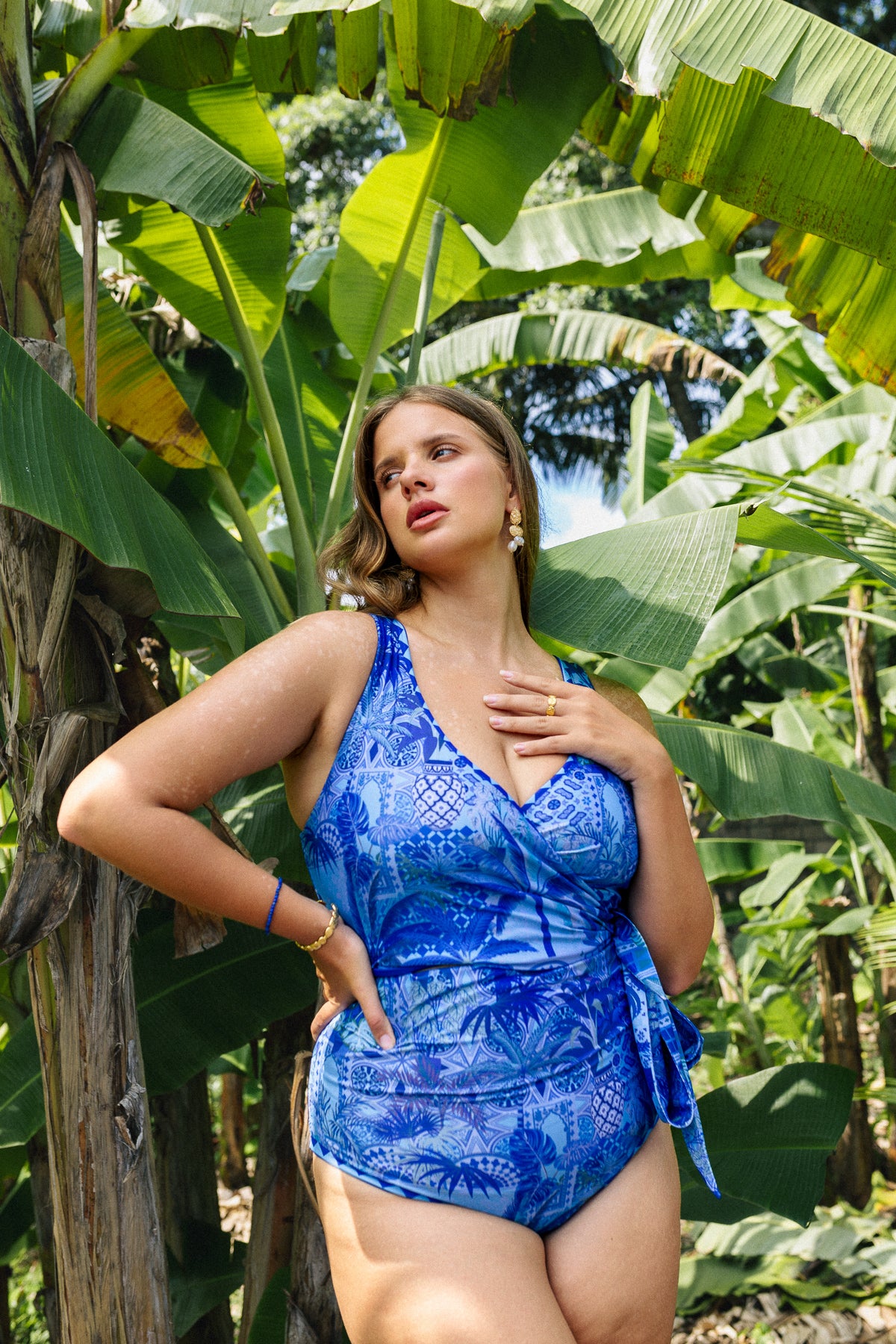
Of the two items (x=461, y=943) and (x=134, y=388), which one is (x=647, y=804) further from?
(x=134, y=388)

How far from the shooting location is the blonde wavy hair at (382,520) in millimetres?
1789

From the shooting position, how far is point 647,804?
160 centimetres

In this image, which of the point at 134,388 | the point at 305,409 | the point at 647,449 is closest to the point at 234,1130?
the point at 305,409

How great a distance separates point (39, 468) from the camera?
1.57 m

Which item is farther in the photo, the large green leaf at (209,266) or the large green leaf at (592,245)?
the large green leaf at (592,245)

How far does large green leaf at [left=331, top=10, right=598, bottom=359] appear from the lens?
8.79 ft

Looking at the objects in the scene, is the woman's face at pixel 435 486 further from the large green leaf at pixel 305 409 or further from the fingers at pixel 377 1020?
the large green leaf at pixel 305 409

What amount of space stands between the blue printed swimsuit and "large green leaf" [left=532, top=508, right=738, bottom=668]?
30cm

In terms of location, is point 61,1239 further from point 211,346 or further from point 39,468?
point 211,346

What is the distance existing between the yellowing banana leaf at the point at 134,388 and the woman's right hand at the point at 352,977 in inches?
54.6

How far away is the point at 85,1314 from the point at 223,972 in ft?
2.72

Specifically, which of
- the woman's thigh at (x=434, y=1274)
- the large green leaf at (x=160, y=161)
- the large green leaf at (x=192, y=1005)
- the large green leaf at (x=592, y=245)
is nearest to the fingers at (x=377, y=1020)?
the woman's thigh at (x=434, y=1274)

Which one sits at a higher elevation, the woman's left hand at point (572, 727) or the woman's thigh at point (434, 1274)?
the woman's left hand at point (572, 727)

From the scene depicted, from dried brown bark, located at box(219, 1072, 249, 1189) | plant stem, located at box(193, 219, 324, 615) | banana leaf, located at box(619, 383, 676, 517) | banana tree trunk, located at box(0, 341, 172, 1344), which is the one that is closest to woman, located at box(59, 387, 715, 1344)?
banana tree trunk, located at box(0, 341, 172, 1344)
